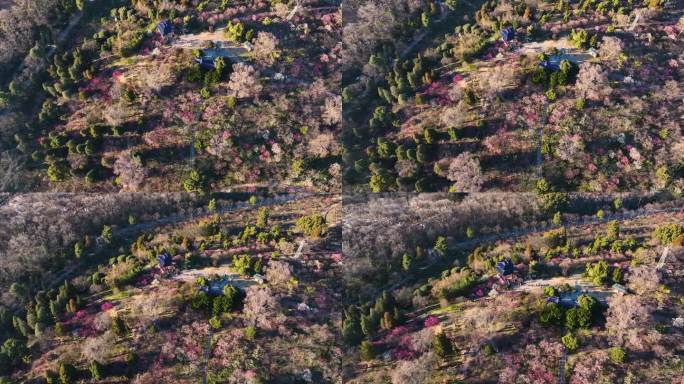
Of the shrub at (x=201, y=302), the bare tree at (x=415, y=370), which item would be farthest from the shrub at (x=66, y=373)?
the bare tree at (x=415, y=370)

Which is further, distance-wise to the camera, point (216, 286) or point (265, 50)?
point (265, 50)

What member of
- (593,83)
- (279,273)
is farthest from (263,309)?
(593,83)

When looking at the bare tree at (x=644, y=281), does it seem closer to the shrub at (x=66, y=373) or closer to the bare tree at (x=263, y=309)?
the bare tree at (x=263, y=309)

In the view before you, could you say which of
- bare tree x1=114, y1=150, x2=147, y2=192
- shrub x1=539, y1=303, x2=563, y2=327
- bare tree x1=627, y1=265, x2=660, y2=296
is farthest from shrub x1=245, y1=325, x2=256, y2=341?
bare tree x1=627, y1=265, x2=660, y2=296

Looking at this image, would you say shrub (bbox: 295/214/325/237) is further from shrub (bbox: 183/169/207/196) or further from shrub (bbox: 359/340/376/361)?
shrub (bbox: 359/340/376/361)

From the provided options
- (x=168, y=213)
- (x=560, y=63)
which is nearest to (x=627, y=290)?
(x=560, y=63)

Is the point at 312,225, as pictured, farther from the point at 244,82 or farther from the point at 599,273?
the point at 599,273
